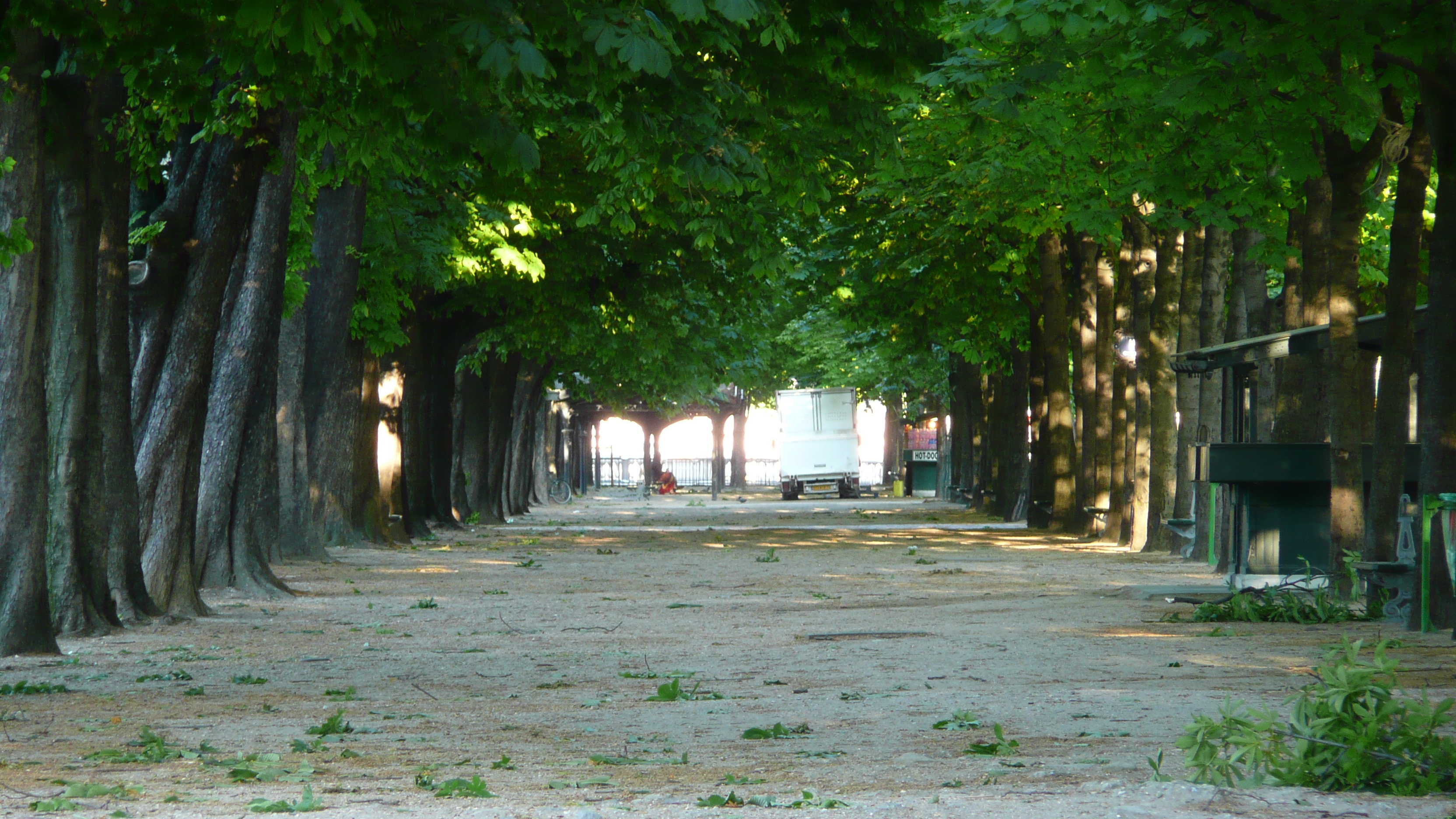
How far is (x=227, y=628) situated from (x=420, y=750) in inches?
248

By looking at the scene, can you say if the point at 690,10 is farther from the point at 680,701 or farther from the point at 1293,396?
the point at 1293,396

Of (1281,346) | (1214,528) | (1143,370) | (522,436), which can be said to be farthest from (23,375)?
(522,436)

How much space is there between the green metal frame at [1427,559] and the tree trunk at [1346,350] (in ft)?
5.45

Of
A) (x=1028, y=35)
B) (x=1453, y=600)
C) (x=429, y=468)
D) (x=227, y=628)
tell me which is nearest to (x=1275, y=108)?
(x=1028, y=35)

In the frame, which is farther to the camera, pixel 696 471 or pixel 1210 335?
pixel 696 471

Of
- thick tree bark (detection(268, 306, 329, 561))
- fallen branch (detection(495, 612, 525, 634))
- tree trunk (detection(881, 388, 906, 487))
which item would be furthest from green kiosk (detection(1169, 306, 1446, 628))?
tree trunk (detection(881, 388, 906, 487))

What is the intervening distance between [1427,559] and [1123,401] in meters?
12.3

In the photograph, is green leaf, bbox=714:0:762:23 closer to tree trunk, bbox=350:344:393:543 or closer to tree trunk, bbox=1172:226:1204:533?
tree trunk, bbox=1172:226:1204:533

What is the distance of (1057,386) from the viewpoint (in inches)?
1067

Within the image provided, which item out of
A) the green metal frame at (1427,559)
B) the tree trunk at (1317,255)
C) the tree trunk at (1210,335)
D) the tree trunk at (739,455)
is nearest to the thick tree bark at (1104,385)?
the tree trunk at (1210,335)

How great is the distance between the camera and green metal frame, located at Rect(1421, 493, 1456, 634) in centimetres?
1122

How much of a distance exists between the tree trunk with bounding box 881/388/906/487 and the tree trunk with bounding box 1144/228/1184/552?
42.2 metres

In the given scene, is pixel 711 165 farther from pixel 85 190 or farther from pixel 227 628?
pixel 227 628

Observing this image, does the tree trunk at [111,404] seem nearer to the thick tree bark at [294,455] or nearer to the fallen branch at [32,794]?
the fallen branch at [32,794]
